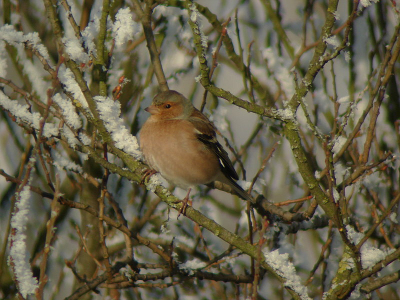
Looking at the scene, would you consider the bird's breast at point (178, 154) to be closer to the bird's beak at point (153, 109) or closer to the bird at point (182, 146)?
the bird at point (182, 146)

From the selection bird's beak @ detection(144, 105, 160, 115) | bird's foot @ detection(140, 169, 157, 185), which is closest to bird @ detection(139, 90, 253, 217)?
bird's beak @ detection(144, 105, 160, 115)

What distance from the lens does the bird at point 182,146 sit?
3781mm

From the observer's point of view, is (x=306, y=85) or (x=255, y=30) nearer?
(x=306, y=85)

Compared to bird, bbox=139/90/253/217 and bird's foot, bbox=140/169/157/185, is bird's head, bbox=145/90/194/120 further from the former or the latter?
bird's foot, bbox=140/169/157/185

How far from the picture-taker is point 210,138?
408cm

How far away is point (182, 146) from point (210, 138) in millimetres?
325

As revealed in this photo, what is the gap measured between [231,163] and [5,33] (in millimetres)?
2190

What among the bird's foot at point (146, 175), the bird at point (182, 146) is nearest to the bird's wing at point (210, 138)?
the bird at point (182, 146)

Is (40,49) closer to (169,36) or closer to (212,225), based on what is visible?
(212,225)

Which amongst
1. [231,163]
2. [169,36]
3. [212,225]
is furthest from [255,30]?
[212,225]

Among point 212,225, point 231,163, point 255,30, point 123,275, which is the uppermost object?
point 255,30

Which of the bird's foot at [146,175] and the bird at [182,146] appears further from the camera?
the bird at [182,146]

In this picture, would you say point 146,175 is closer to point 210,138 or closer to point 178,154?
point 178,154

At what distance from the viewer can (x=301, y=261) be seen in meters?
4.74
